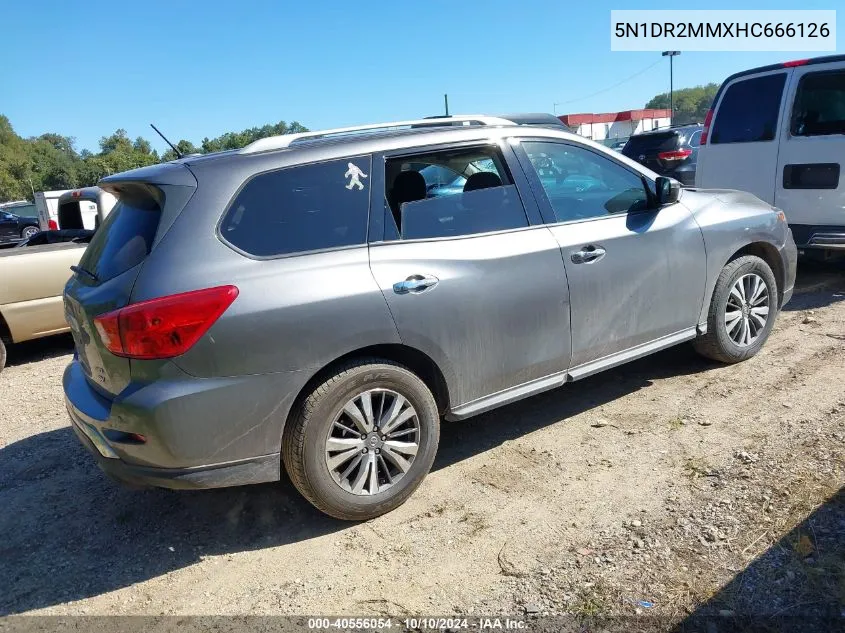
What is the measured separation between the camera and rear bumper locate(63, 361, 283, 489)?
2.79 m

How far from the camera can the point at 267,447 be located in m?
3.02

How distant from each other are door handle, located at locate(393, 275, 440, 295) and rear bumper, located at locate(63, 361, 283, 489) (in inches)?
33.0

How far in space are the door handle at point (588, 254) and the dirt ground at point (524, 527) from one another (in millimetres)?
1058

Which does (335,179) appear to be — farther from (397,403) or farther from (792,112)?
(792,112)

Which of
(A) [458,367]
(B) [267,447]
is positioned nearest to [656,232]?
(A) [458,367]

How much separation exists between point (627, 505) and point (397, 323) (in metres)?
1.43

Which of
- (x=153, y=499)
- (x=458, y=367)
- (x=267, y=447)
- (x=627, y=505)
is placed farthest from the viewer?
(x=153, y=499)

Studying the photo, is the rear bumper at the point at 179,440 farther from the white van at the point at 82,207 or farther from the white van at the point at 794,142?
the white van at the point at 794,142

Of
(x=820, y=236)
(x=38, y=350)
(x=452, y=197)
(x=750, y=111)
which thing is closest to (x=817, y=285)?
(x=820, y=236)

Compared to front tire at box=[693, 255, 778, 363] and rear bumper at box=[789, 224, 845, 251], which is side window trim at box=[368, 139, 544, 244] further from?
rear bumper at box=[789, 224, 845, 251]

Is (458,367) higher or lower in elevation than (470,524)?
higher

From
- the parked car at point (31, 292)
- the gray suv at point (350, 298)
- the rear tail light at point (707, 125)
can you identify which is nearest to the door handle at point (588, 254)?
the gray suv at point (350, 298)

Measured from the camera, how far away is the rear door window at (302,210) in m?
3.01

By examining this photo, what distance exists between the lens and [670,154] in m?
12.6
